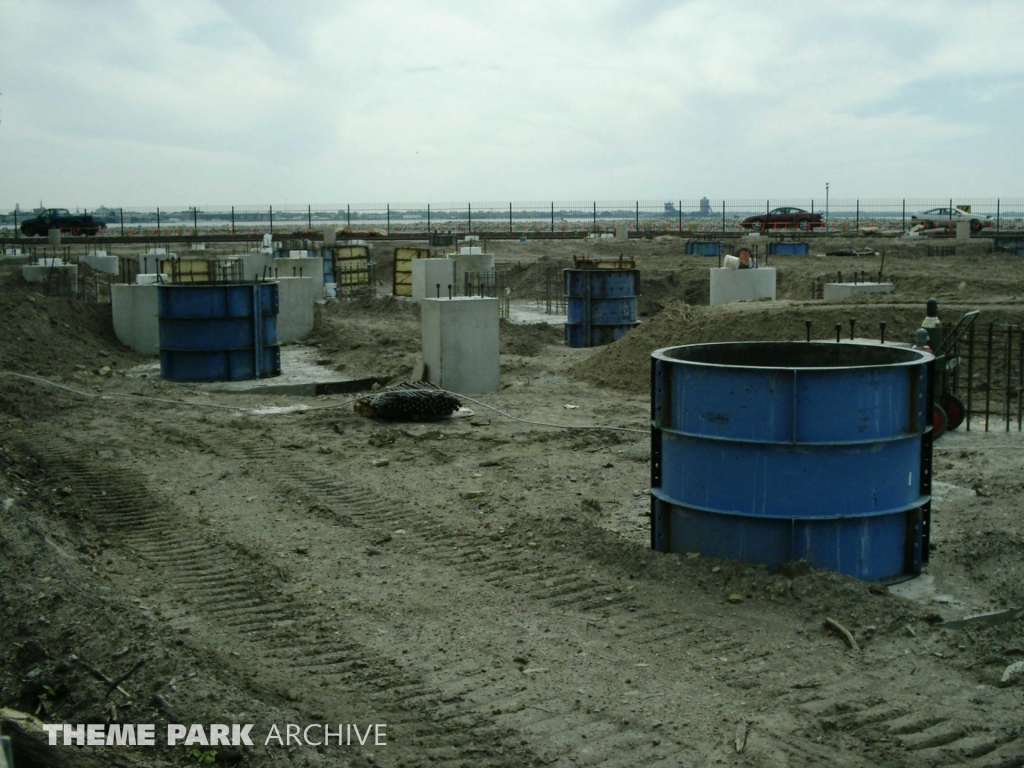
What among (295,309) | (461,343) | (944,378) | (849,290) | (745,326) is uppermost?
(849,290)

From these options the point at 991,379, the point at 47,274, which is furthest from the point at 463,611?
the point at 47,274

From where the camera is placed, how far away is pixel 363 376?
17.8 metres

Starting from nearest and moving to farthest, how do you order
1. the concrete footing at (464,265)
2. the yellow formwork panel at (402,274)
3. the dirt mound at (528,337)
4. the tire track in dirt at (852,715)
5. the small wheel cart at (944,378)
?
the tire track in dirt at (852,715), the small wheel cart at (944,378), the dirt mound at (528,337), the concrete footing at (464,265), the yellow formwork panel at (402,274)

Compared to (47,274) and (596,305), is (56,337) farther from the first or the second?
(596,305)

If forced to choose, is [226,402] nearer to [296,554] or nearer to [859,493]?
[296,554]

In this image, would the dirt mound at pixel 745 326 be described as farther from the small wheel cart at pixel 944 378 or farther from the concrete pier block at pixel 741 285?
the small wheel cart at pixel 944 378

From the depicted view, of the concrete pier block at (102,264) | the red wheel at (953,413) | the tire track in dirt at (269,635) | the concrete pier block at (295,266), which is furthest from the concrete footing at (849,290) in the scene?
the concrete pier block at (102,264)

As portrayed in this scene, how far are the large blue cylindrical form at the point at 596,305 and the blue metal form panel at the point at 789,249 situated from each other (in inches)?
693

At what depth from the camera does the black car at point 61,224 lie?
188 feet

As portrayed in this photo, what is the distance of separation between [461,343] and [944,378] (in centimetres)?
708

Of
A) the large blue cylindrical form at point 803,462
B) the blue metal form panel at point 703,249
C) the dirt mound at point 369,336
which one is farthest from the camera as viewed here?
the blue metal form panel at point 703,249

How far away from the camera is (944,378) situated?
1195 cm

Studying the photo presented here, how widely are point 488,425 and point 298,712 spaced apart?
8.54 meters

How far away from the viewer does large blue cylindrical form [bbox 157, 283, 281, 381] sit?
Answer: 713 inches
